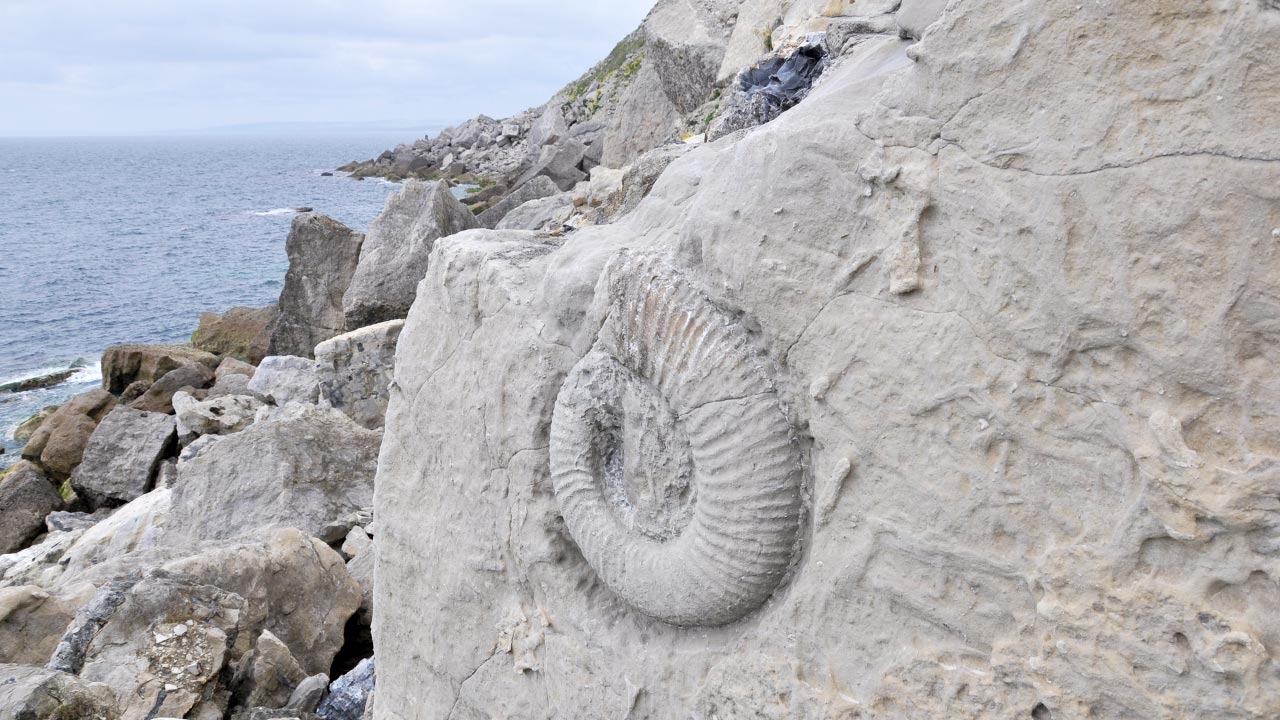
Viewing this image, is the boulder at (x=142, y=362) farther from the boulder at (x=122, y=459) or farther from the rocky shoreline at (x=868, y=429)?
the rocky shoreline at (x=868, y=429)

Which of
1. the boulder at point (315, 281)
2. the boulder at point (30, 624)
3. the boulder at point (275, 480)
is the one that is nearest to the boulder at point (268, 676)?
the boulder at point (30, 624)

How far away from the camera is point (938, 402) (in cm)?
204

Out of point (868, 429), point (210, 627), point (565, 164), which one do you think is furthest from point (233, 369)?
point (868, 429)

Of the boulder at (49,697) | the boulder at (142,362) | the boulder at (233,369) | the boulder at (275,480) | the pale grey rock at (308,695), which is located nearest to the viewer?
the boulder at (49,697)

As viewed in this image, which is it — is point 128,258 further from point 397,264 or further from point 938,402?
point 938,402

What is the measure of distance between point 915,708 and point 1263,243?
115 cm

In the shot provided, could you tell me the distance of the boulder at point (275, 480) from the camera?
5812 mm

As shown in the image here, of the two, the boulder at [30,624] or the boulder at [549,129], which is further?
the boulder at [549,129]

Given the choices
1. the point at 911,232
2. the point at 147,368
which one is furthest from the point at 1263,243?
the point at 147,368

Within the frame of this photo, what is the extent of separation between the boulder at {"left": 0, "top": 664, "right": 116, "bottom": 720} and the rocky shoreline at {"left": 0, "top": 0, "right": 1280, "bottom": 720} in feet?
0.03

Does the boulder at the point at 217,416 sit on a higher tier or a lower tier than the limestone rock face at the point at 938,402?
lower

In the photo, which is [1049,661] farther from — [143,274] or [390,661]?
[143,274]

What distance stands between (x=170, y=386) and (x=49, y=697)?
8845mm

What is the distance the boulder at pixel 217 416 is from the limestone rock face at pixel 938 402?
20.4 ft
